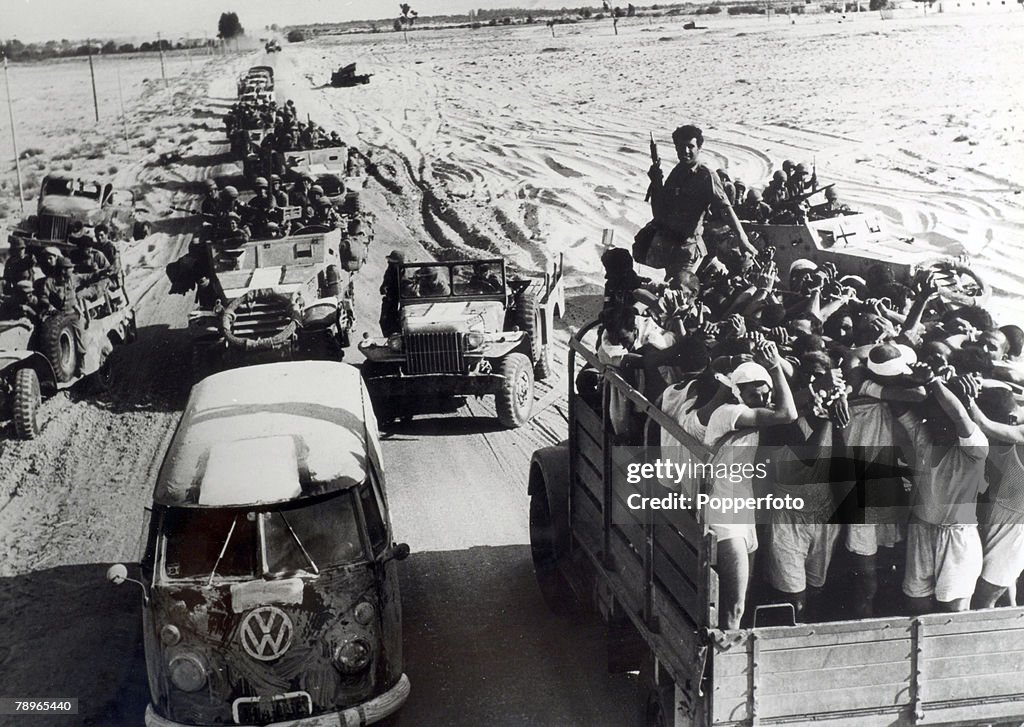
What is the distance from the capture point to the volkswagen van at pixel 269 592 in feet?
15.4

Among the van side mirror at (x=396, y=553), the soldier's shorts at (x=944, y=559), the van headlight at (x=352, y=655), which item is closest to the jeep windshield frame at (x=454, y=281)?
the van side mirror at (x=396, y=553)

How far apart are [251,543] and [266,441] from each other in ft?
1.96

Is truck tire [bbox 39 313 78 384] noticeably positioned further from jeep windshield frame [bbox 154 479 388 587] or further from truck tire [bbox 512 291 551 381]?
jeep windshield frame [bbox 154 479 388 587]

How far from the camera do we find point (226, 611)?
4695 millimetres

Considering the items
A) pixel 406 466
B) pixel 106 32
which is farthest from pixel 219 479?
pixel 106 32

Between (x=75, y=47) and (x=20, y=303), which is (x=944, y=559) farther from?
(x=20, y=303)

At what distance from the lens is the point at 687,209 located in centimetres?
801

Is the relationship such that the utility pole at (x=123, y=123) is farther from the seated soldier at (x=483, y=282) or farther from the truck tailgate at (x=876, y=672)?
the truck tailgate at (x=876, y=672)

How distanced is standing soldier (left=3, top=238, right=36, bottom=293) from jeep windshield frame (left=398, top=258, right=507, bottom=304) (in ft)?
11.9

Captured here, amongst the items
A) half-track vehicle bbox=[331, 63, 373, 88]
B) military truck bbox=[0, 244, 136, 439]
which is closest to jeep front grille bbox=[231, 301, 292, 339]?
military truck bbox=[0, 244, 136, 439]

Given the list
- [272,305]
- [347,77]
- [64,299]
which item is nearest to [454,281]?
[272,305]

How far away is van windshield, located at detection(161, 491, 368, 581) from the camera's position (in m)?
4.77

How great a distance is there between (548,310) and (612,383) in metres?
5.77

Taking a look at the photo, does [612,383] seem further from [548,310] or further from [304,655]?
[548,310]
